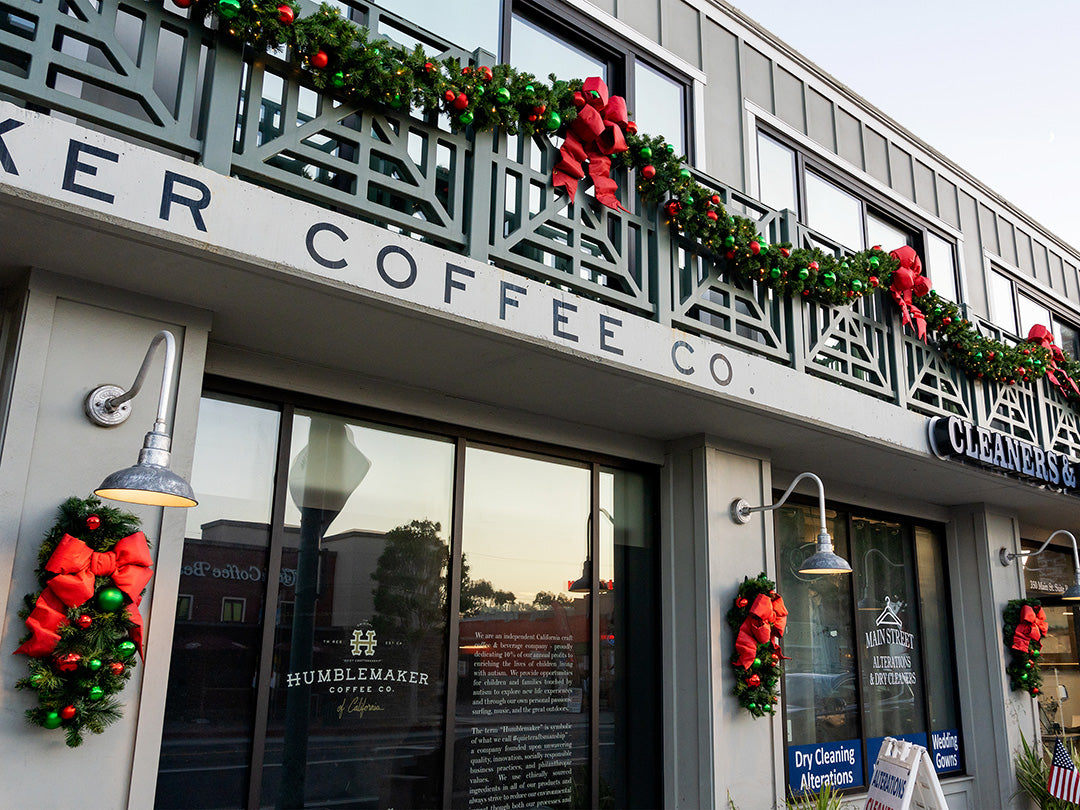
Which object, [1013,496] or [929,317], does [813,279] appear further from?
[1013,496]

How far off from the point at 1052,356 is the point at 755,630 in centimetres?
609

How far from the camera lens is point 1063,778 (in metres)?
9.12

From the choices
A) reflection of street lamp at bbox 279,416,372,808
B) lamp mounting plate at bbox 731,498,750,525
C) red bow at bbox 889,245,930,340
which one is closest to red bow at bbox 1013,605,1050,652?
red bow at bbox 889,245,930,340

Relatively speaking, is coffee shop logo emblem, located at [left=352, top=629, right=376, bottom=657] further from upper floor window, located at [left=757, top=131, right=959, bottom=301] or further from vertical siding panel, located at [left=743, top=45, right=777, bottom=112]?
vertical siding panel, located at [left=743, top=45, right=777, bottom=112]

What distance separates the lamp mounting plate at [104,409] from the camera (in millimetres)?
4609

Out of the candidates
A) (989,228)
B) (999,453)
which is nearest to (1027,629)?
(999,453)

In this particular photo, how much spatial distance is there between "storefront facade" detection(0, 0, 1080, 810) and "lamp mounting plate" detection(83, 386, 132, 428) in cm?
→ 7

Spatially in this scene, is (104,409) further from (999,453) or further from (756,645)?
(999,453)

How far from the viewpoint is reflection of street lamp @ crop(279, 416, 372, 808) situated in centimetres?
562

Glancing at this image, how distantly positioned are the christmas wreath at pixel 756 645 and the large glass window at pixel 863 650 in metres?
1.36

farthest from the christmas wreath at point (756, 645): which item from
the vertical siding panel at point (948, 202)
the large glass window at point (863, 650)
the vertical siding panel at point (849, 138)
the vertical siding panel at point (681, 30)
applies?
the vertical siding panel at point (948, 202)

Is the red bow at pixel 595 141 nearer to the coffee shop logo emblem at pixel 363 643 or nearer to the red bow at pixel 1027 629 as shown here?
the coffee shop logo emblem at pixel 363 643

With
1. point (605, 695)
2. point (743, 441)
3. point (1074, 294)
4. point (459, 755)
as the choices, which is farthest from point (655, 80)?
point (1074, 294)

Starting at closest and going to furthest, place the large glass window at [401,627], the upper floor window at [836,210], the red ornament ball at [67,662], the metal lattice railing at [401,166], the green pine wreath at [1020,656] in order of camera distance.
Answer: the red ornament ball at [67,662] < the metal lattice railing at [401,166] < the large glass window at [401,627] < the upper floor window at [836,210] < the green pine wreath at [1020,656]
